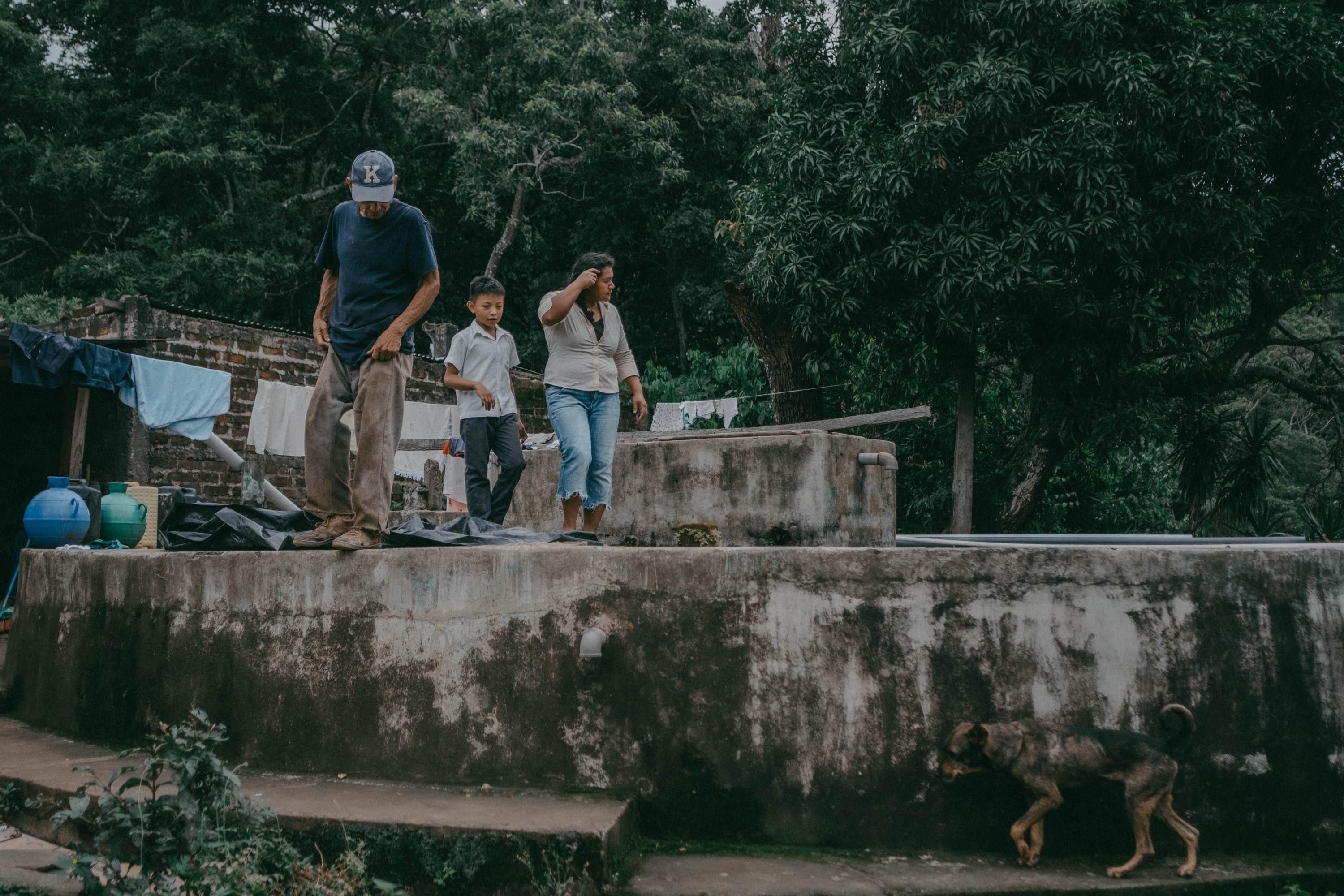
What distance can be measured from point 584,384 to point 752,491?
1.20 metres

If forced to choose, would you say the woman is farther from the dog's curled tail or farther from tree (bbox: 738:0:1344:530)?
tree (bbox: 738:0:1344:530)

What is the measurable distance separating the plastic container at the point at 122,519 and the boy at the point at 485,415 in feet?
7.65

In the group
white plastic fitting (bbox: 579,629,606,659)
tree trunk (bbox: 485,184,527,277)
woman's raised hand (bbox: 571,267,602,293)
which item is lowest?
white plastic fitting (bbox: 579,629,606,659)

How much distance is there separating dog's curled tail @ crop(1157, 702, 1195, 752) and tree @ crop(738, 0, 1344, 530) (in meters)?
7.37

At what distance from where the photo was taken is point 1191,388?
12953 millimetres

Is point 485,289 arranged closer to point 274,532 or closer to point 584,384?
point 584,384

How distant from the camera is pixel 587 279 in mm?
4855

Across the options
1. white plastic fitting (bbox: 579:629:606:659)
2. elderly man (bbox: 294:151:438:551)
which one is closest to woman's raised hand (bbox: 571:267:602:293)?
elderly man (bbox: 294:151:438:551)

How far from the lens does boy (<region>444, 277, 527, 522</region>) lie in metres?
5.25

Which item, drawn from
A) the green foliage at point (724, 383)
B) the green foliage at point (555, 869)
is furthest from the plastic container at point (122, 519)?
the green foliage at point (724, 383)

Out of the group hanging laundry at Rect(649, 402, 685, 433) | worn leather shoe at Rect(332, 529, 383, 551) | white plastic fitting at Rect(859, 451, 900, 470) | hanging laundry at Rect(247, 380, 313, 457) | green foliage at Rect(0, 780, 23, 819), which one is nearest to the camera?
green foliage at Rect(0, 780, 23, 819)

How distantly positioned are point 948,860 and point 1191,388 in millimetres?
11638

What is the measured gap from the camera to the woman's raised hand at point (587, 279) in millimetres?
4832

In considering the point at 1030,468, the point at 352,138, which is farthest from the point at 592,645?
the point at 352,138
